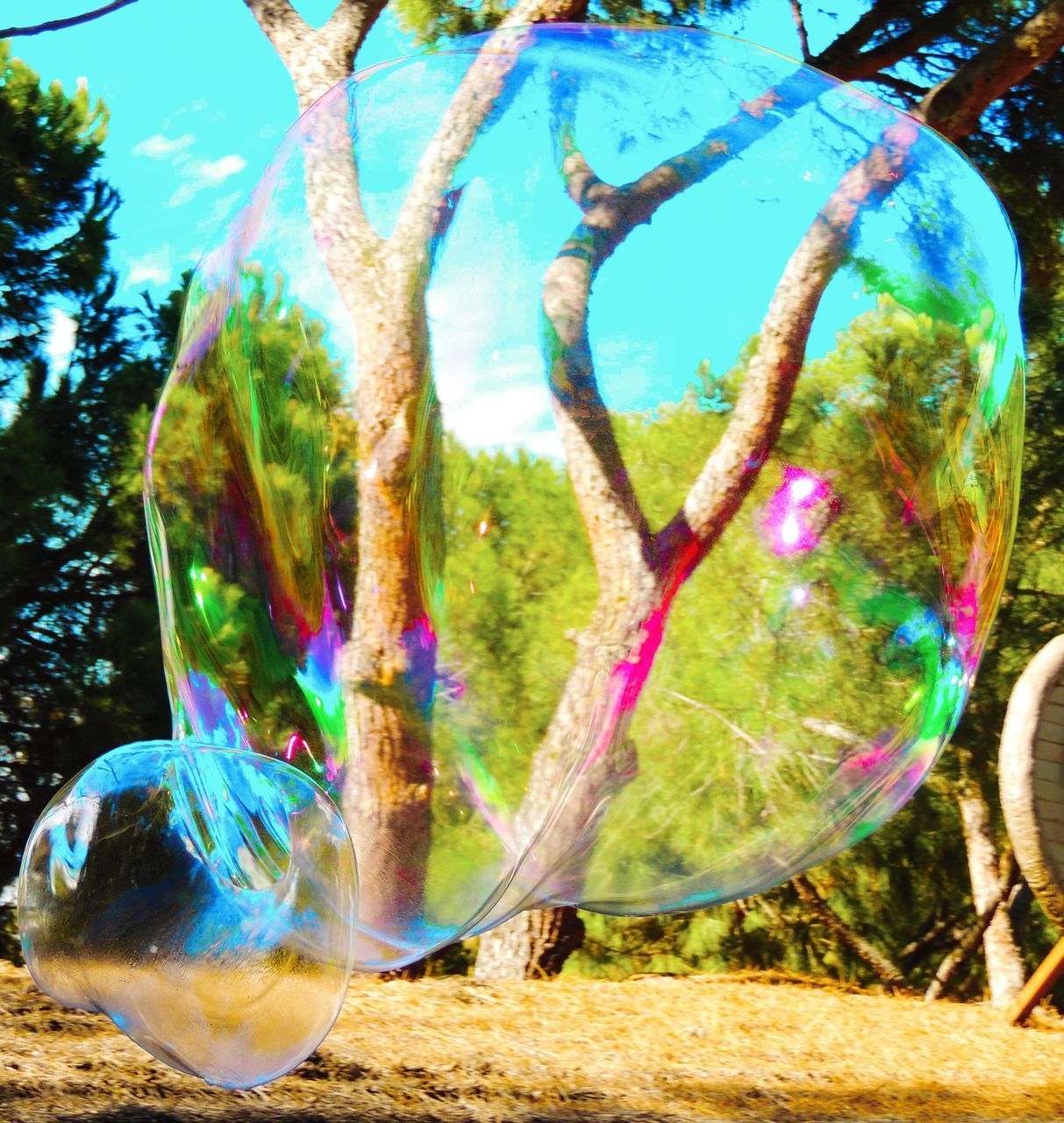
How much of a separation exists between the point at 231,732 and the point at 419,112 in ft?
2.83

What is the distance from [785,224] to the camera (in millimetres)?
1423

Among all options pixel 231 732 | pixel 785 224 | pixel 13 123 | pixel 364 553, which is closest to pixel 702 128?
pixel 785 224

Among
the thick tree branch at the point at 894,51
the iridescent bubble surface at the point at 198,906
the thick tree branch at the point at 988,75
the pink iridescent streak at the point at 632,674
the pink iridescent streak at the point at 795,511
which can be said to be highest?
the thick tree branch at the point at 894,51

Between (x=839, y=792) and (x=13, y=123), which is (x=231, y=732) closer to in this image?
(x=839, y=792)

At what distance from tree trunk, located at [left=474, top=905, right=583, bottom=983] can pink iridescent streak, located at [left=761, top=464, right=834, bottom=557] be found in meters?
3.36

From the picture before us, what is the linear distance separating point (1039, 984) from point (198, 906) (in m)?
3.09

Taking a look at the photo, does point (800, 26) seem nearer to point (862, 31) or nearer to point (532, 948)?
point (862, 31)

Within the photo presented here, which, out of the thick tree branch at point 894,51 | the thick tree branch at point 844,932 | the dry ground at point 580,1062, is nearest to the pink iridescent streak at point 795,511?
the dry ground at point 580,1062

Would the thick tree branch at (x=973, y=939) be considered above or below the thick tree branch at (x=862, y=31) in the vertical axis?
below

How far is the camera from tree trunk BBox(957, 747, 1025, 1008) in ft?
18.4

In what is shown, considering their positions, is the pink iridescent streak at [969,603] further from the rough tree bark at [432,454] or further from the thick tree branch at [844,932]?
the thick tree branch at [844,932]

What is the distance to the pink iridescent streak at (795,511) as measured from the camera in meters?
1.42

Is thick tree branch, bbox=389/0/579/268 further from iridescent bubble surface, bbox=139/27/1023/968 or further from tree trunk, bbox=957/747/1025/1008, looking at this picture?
tree trunk, bbox=957/747/1025/1008

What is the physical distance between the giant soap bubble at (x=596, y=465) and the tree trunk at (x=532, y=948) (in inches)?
118
